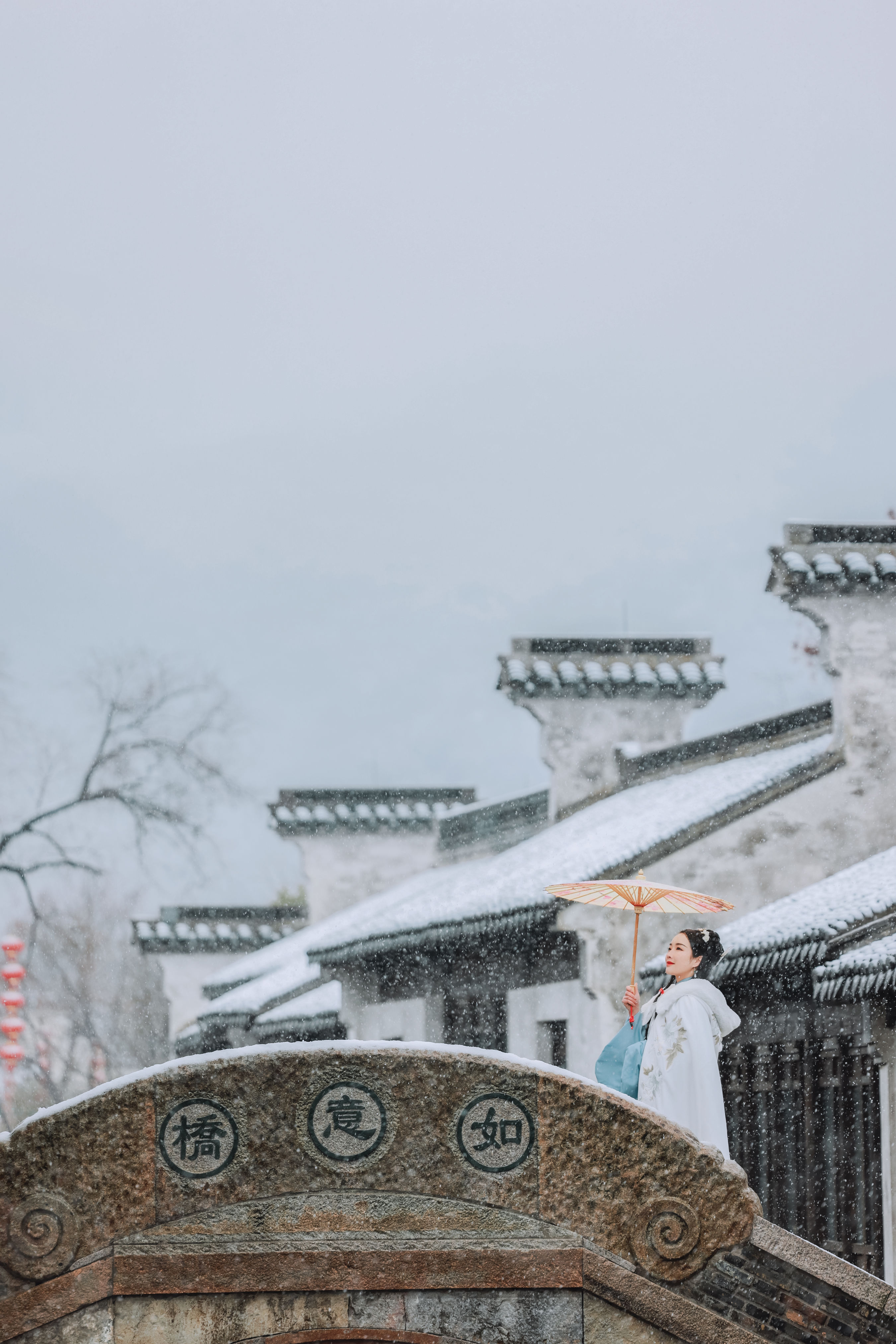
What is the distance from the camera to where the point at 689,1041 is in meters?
7.00

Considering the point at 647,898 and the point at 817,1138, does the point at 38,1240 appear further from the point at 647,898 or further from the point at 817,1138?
the point at 817,1138

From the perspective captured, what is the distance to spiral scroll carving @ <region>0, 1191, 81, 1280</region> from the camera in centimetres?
607

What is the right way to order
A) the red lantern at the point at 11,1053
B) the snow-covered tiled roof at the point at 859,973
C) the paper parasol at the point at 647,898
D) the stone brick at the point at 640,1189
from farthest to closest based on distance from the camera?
the red lantern at the point at 11,1053 < the snow-covered tiled roof at the point at 859,973 < the paper parasol at the point at 647,898 < the stone brick at the point at 640,1189

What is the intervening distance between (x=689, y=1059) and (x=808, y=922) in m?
4.48

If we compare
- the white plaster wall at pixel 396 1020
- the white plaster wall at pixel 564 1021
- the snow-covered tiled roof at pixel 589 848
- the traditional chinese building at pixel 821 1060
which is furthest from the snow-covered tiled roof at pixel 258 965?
the traditional chinese building at pixel 821 1060

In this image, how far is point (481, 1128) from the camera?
20.4 ft

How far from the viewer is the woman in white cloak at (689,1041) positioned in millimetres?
7000

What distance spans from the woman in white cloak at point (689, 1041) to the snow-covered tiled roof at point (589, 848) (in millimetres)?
7025

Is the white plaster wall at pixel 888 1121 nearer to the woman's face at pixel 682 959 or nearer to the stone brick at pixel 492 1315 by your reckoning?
the woman's face at pixel 682 959

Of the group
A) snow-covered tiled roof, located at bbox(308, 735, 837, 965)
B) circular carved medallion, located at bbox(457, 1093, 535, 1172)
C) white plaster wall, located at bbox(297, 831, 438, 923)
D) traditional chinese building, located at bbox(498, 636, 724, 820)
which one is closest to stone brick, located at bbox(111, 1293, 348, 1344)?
circular carved medallion, located at bbox(457, 1093, 535, 1172)

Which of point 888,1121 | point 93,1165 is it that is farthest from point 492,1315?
point 888,1121

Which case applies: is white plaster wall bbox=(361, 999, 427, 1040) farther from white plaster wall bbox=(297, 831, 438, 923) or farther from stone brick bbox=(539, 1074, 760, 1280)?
stone brick bbox=(539, 1074, 760, 1280)

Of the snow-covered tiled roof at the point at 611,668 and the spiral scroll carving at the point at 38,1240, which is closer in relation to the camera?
the spiral scroll carving at the point at 38,1240

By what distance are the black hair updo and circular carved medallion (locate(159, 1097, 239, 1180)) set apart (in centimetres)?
206
